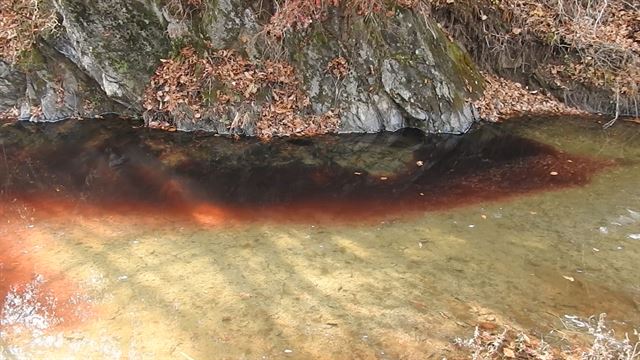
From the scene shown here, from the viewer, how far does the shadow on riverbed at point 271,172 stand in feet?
28.7

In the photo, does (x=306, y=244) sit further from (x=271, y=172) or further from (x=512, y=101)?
(x=512, y=101)

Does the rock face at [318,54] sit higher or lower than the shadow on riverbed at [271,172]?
higher

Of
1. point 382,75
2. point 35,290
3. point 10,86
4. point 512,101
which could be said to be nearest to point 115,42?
point 10,86

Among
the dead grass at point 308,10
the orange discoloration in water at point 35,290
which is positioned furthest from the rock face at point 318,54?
the orange discoloration in water at point 35,290

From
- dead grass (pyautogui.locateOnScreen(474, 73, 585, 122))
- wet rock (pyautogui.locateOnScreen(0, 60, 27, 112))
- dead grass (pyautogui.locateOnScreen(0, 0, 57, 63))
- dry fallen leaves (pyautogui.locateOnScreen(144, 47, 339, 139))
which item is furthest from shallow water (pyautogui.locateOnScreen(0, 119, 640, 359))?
dead grass (pyautogui.locateOnScreen(0, 0, 57, 63))

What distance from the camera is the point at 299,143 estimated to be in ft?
38.8

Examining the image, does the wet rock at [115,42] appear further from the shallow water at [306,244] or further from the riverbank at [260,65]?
the shallow water at [306,244]

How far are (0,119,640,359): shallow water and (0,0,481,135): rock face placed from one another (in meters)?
1.04

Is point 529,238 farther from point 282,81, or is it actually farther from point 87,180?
point 87,180

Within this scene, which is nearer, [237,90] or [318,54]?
[237,90]

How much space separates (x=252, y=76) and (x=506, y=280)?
26.5ft

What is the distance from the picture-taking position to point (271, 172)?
10305 mm

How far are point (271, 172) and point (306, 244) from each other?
3230 mm

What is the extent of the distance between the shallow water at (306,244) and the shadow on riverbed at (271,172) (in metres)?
0.05
